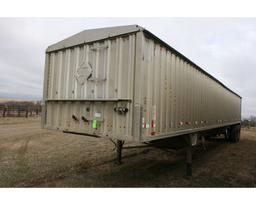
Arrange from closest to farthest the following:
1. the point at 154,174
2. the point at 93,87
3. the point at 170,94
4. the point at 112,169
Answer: the point at 93,87 < the point at 170,94 < the point at 154,174 < the point at 112,169

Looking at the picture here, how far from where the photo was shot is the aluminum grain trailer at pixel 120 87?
3963 mm

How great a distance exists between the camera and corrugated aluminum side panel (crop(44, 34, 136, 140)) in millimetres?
4078

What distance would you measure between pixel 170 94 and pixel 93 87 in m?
1.81

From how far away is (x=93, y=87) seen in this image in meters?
4.55

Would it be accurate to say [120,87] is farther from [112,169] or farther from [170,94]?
[112,169]

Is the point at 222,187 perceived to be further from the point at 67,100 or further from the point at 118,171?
the point at 67,100

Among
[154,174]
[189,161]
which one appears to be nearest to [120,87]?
[154,174]

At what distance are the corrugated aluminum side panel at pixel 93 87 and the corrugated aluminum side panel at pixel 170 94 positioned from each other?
12.9 inches

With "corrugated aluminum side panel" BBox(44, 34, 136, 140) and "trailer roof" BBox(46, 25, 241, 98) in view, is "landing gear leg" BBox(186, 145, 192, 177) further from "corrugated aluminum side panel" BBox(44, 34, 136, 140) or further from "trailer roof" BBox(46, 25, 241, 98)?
"corrugated aluminum side panel" BBox(44, 34, 136, 140)

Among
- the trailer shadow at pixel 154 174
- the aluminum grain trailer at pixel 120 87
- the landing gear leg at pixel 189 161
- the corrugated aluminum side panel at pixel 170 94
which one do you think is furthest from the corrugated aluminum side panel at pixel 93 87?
the landing gear leg at pixel 189 161

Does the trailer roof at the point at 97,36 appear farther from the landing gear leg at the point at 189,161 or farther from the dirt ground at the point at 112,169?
the dirt ground at the point at 112,169

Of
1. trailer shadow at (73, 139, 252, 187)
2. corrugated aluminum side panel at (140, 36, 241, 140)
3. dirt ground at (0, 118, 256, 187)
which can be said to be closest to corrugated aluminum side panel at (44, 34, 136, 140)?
corrugated aluminum side panel at (140, 36, 241, 140)

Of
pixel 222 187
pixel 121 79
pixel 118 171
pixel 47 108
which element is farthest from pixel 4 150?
pixel 222 187

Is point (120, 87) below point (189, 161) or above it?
above
